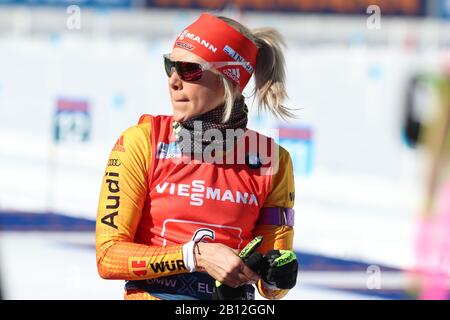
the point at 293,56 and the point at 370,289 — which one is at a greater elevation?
the point at 293,56

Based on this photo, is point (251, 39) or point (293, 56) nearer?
point (251, 39)

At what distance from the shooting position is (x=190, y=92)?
117 inches

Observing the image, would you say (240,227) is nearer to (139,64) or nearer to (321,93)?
(321,93)

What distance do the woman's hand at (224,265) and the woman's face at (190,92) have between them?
1.19 ft

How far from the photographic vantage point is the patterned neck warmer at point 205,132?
117 inches

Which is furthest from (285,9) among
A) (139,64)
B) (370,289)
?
(370,289)

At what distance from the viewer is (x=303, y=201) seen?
9.81 metres

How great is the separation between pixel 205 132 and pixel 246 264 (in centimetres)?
41

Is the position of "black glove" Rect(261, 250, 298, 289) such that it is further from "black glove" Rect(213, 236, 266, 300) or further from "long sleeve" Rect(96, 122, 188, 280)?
"long sleeve" Rect(96, 122, 188, 280)

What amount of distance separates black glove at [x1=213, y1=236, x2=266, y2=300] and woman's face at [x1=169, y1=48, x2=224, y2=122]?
39 centimetres

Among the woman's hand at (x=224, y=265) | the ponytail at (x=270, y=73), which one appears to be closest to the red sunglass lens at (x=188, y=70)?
the ponytail at (x=270, y=73)

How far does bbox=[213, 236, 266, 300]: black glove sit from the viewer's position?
9.09 feet

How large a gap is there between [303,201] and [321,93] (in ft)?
3.02
